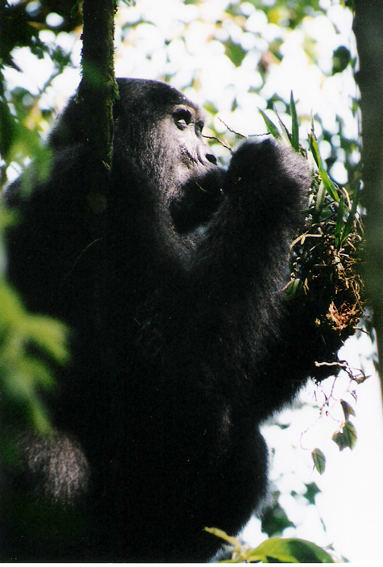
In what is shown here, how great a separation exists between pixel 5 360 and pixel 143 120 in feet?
8.61

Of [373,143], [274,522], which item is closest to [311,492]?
[274,522]

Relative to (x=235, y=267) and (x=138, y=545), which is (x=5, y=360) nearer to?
(x=235, y=267)

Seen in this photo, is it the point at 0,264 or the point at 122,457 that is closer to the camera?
the point at 0,264

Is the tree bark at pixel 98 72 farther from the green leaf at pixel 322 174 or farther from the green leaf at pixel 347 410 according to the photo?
the green leaf at pixel 347 410

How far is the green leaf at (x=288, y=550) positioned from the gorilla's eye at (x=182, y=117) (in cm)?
253

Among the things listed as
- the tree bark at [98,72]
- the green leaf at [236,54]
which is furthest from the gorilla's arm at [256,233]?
the green leaf at [236,54]

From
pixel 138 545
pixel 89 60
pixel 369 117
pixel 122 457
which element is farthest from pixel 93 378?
pixel 369 117

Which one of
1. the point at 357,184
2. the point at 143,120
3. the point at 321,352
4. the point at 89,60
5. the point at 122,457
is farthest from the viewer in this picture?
the point at 143,120

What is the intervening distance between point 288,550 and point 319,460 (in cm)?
110

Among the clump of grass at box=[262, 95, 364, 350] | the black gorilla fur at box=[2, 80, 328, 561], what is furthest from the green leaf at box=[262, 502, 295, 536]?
the clump of grass at box=[262, 95, 364, 350]

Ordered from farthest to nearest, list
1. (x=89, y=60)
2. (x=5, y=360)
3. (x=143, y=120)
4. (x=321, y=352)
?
(x=143, y=120) → (x=321, y=352) → (x=89, y=60) → (x=5, y=360)

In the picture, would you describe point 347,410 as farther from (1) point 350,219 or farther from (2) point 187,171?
(2) point 187,171

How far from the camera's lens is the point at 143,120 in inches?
135

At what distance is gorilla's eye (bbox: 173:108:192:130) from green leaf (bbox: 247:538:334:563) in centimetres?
253
